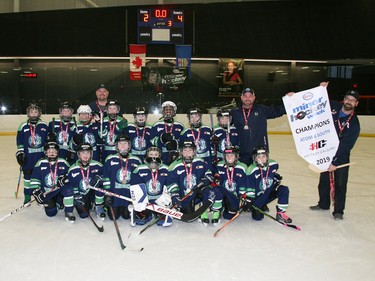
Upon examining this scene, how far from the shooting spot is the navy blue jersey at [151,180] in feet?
11.4

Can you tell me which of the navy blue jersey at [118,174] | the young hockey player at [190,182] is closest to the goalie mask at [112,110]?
the navy blue jersey at [118,174]

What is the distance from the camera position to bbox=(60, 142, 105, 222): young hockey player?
136 inches

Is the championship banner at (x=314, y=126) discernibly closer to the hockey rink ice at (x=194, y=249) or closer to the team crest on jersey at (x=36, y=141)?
the hockey rink ice at (x=194, y=249)

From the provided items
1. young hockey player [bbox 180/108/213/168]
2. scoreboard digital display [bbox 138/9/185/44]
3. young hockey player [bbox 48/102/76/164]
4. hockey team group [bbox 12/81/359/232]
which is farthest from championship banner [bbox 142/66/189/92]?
young hockey player [bbox 180/108/213/168]

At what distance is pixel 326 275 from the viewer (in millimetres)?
2414

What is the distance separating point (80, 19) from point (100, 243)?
9786 millimetres

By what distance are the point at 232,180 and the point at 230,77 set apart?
8.49m

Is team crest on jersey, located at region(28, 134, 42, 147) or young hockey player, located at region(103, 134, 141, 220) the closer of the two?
young hockey player, located at region(103, 134, 141, 220)

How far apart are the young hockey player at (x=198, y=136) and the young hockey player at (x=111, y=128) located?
2.24ft

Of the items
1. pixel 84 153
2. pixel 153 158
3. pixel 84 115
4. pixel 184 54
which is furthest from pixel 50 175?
pixel 184 54

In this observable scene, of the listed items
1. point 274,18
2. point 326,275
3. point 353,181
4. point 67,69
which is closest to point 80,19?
point 67,69

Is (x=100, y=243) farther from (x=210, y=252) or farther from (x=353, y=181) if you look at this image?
(x=353, y=181)

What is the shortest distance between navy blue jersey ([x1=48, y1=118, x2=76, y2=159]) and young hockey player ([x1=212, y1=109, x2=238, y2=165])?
59.5 inches

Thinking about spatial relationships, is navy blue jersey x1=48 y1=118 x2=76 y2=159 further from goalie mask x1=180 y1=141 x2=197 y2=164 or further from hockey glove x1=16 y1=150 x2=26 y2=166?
goalie mask x1=180 y1=141 x2=197 y2=164
